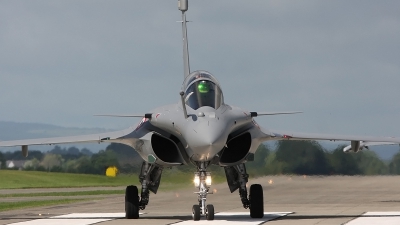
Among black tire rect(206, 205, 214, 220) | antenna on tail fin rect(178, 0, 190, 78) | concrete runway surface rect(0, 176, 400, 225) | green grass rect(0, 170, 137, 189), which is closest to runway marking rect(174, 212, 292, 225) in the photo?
concrete runway surface rect(0, 176, 400, 225)

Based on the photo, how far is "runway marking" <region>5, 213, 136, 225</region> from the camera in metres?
18.1

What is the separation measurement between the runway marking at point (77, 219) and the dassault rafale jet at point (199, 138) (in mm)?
822

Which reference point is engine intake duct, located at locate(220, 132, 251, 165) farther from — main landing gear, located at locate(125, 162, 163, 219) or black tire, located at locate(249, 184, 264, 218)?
main landing gear, located at locate(125, 162, 163, 219)

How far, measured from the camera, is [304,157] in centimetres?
3125

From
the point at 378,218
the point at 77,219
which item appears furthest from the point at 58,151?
the point at 378,218

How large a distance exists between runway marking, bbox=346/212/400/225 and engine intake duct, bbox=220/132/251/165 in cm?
248

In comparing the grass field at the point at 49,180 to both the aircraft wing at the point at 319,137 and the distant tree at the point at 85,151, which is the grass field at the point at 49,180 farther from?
the aircraft wing at the point at 319,137

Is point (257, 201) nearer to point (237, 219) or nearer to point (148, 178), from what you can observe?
point (237, 219)

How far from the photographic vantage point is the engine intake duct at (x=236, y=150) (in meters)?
17.7

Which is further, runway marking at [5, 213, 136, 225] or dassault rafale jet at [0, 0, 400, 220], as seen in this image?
runway marking at [5, 213, 136, 225]

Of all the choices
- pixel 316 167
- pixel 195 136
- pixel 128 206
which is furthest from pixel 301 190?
pixel 195 136

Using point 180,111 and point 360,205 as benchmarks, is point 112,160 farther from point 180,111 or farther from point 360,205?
point 180,111

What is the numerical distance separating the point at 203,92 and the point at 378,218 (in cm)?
455

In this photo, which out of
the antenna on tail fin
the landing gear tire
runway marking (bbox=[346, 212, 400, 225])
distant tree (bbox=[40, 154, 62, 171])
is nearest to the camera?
runway marking (bbox=[346, 212, 400, 225])
